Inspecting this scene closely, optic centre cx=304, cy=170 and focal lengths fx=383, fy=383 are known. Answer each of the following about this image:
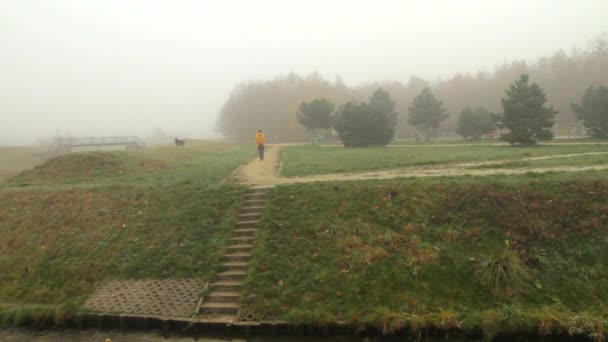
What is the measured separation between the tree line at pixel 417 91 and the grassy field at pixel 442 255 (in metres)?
56.1

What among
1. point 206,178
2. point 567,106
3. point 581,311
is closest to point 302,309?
point 581,311

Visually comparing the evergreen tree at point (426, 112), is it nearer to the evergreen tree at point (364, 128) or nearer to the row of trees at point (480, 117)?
the row of trees at point (480, 117)

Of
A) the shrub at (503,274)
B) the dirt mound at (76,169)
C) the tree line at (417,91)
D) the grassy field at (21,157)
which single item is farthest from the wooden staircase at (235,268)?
the tree line at (417,91)

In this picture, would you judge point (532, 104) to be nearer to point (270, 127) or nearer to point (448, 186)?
point (448, 186)

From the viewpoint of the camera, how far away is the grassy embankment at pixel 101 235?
31.5ft

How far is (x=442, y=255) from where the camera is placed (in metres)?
8.81

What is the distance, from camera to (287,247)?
32.3 ft

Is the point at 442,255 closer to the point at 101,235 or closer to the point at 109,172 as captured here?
the point at 101,235

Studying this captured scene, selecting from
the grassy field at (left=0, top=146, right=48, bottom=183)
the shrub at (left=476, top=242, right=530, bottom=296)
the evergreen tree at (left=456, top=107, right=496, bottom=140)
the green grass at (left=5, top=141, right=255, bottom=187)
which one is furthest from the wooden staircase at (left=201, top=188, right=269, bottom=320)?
the evergreen tree at (left=456, top=107, right=496, bottom=140)

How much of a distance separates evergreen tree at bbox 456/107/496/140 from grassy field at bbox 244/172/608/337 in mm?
34638

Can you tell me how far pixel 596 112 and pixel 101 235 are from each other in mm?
38425

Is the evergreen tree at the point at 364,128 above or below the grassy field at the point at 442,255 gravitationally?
above

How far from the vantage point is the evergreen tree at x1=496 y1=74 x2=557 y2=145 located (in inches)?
1165

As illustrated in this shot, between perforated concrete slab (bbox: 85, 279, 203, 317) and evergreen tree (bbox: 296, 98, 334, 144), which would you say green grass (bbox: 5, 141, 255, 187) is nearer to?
perforated concrete slab (bbox: 85, 279, 203, 317)
